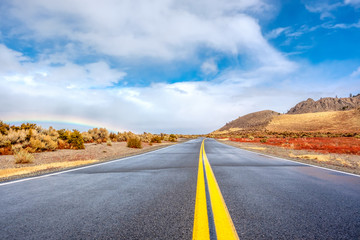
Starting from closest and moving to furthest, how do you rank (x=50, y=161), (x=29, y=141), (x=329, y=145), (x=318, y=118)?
1. (x=50, y=161)
2. (x=29, y=141)
3. (x=329, y=145)
4. (x=318, y=118)

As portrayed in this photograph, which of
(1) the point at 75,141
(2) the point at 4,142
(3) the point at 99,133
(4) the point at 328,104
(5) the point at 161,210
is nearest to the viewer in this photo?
(5) the point at 161,210

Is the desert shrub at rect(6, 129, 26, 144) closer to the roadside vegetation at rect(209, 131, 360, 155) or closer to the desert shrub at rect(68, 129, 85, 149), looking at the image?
the desert shrub at rect(68, 129, 85, 149)

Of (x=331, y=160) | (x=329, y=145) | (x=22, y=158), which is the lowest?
(x=329, y=145)

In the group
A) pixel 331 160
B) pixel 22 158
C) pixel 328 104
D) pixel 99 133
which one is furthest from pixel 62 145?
pixel 328 104

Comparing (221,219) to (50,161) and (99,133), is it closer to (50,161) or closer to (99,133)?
(50,161)

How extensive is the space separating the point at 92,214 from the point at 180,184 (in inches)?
93.7

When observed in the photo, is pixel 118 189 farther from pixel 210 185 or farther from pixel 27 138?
pixel 27 138

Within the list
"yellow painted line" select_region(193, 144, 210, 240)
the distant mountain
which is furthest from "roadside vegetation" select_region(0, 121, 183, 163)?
the distant mountain

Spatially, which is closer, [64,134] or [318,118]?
[64,134]

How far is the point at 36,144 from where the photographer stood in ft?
48.3

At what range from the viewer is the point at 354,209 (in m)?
3.13

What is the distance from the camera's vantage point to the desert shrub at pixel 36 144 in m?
14.6

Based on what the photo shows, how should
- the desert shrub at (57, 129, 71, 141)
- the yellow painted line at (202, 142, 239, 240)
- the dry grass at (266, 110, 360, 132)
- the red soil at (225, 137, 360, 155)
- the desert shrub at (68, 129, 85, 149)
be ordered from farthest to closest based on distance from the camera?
the dry grass at (266, 110, 360, 132)
the desert shrub at (57, 129, 71, 141)
the desert shrub at (68, 129, 85, 149)
the red soil at (225, 137, 360, 155)
the yellow painted line at (202, 142, 239, 240)

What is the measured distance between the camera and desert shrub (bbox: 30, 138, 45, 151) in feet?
47.9
